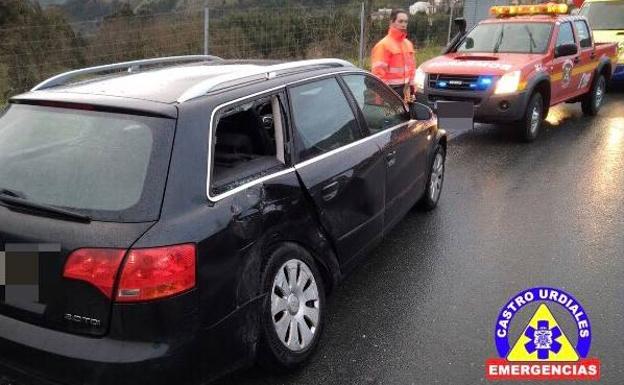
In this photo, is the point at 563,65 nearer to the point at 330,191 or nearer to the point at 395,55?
the point at 395,55

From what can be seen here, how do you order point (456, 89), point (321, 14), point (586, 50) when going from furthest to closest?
point (321, 14), point (586, 50), point (456, 89)

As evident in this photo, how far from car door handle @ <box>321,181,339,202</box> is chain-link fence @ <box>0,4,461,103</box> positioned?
6866mm

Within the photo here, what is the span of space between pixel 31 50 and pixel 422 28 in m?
12.2

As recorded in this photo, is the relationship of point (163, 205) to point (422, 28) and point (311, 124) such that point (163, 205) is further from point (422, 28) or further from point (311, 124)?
point (422, 28)

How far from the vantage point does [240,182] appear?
2672 millimetres

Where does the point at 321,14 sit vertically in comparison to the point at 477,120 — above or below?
above

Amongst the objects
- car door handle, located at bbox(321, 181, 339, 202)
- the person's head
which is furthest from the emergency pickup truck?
car door handle, located at bbox(321, 181, 339, 202)

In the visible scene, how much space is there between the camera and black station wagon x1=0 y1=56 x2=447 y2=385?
7.17 ft

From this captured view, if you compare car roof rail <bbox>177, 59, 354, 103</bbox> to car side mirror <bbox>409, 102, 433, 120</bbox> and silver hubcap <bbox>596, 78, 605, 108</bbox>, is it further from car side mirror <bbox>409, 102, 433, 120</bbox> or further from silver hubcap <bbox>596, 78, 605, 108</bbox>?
silver hubcap <bbox>596, 78, 605, 108</bbox>

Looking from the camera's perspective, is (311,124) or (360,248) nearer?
(311,124)

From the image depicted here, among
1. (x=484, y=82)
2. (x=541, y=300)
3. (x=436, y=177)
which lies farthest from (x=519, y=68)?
(x=541, y=300)

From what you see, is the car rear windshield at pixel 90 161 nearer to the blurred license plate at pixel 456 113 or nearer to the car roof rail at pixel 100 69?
the car roof rail at pixel 100 69

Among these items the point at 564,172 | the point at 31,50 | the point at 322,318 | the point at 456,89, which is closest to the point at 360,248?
the point at 322,318

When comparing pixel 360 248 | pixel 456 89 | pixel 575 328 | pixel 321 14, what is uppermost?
pixel 321 14
